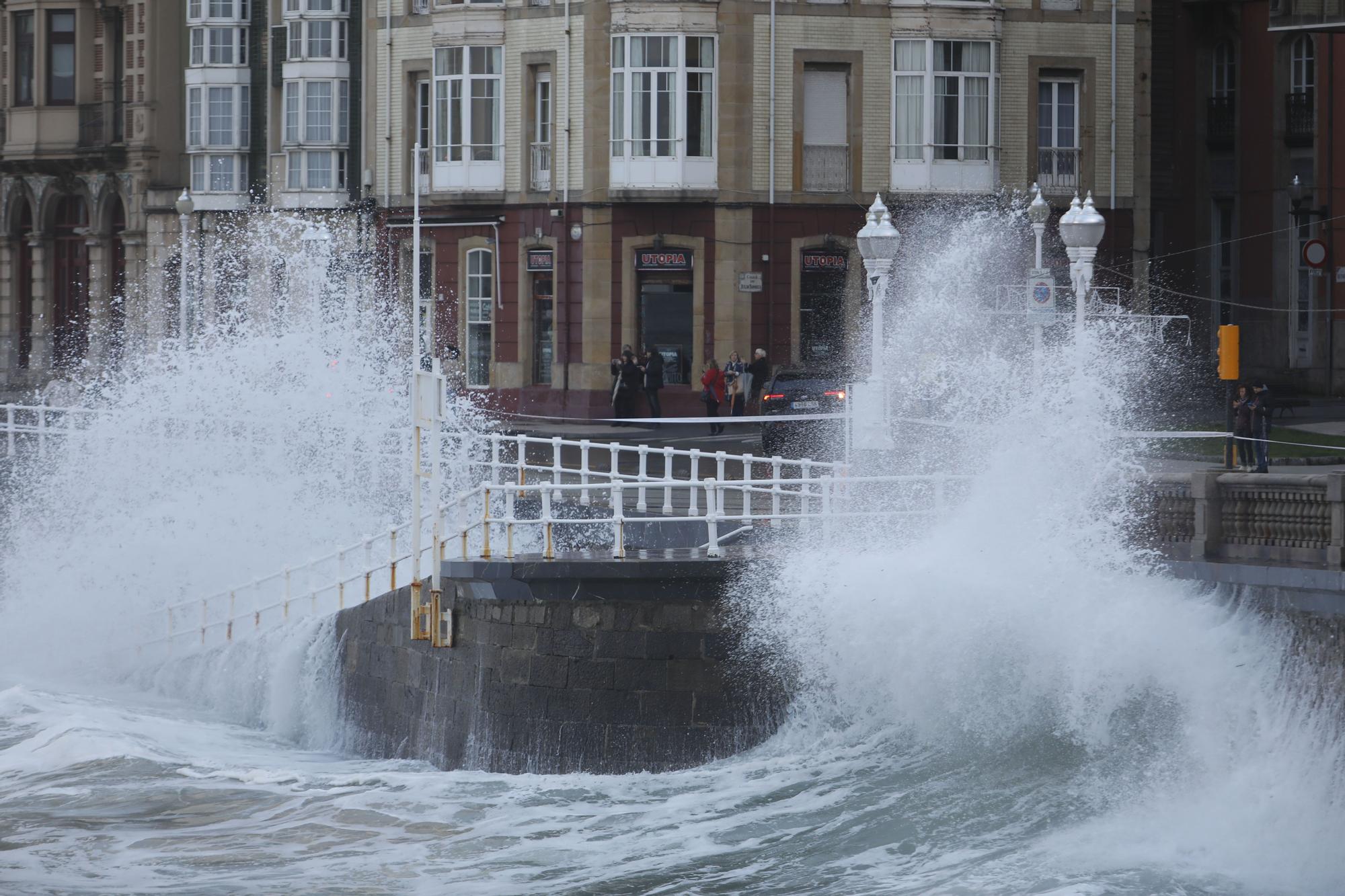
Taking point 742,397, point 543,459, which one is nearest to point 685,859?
point 543,459

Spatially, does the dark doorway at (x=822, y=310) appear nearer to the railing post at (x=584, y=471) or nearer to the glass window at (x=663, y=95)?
the glass window at (x=663, y=95)

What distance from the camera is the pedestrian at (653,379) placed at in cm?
4441

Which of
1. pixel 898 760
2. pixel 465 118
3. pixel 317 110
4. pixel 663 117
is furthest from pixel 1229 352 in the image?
pixel 317 110

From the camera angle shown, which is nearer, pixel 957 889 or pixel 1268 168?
pixel 957 889

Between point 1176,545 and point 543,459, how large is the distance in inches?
644

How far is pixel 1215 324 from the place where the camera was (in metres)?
52.2

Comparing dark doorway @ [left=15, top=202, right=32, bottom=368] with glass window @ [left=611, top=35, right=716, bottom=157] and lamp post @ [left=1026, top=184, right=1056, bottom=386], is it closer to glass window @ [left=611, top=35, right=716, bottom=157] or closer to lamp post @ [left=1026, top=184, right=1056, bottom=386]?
glass window @ [left=611, top=35, right=716, bottom=157]

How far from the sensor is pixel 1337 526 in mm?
17625

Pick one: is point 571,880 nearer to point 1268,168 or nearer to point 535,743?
point 535,743

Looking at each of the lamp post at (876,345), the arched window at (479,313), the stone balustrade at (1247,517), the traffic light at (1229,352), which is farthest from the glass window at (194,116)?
the stone balustrade at (1247,517)

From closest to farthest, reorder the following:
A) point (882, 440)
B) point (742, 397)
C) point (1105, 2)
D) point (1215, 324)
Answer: point (882, 440) < point (742, 397) < point (1105, 2) < point (1215, 324)

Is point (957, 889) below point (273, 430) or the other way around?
below

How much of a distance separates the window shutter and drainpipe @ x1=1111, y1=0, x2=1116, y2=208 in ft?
17.8

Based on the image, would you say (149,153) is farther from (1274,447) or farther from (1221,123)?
(1274,447)
